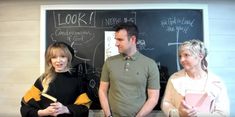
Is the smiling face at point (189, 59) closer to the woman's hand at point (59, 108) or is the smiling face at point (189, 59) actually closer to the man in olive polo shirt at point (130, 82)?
the man in olive polo shirt at point (130, 82)

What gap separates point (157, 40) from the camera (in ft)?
7.89

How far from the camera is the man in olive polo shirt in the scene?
204 cm

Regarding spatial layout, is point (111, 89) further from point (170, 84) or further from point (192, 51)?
point (192, 51)

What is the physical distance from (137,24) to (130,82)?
623 millimetres

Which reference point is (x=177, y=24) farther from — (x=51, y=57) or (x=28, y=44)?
(x=28, y=44)

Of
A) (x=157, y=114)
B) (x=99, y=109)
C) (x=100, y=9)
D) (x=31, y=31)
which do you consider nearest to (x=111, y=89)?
(x=99, y=109)

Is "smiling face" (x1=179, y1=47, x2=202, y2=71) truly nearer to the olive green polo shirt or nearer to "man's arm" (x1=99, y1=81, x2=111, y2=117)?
the olive green polo shirt

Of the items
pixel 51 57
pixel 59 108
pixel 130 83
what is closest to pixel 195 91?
pixel 130 83

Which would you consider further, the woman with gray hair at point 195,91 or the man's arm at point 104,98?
the man's arm at point 104,98

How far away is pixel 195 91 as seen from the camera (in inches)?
77.5

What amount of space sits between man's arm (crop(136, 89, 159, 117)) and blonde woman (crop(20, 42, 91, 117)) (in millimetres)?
435

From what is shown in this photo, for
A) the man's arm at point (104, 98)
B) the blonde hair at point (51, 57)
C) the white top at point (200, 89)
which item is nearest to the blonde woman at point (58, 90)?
the blonde hair at point (51, 57)

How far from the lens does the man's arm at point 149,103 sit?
6.66 ft

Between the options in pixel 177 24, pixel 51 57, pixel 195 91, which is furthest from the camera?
pixel 177 24
